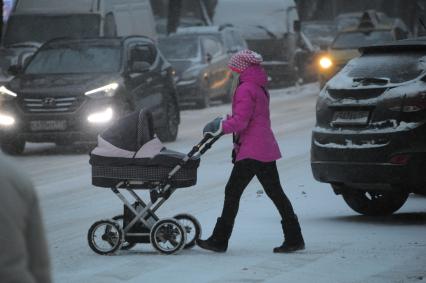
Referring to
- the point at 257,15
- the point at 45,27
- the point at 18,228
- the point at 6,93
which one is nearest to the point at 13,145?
the point at 6,93

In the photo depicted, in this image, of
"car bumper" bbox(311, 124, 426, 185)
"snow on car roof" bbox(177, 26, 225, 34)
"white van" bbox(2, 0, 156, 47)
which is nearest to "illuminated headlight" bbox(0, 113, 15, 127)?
"white van" bbox(2, 0, 156, 47)

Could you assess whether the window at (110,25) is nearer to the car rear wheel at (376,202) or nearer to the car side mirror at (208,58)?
the car side mirror at (208,58)

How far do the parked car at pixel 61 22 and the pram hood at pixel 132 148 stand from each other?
50.6 feet

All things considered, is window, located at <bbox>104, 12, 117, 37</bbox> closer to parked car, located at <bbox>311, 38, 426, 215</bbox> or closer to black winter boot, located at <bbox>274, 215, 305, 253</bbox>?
parked car, located at <bbox>311, 38, 426, 215</bbox>

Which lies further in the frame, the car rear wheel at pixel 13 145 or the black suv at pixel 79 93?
the car rear wheel at pixel 13 145

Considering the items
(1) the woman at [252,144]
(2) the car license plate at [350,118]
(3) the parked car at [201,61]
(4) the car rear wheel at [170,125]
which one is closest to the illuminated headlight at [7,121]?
(4) the car rear wheel at [170,125]

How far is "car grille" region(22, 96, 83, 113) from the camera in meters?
17.9

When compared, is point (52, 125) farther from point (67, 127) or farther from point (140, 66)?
point (140, 66)

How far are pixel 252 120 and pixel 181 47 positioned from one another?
67.2ft

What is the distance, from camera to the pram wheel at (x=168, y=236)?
9.10 meters

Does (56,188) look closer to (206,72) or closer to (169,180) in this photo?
(169,180)

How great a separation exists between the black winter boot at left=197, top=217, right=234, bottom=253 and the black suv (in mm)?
8774

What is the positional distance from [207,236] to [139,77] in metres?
9.59

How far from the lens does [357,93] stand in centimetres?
1045
